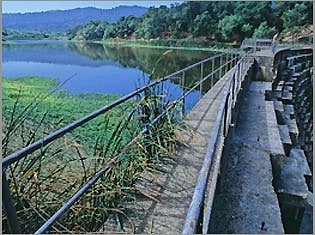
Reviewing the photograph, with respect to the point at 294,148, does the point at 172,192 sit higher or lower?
higher

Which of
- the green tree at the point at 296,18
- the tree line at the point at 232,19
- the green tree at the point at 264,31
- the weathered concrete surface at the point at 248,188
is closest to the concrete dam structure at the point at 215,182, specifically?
the weathered concrete surface at the point at 248,188

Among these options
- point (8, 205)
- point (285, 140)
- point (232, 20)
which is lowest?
point (285, 140)

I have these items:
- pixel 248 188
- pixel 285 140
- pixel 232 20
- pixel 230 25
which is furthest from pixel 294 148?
pixel 230 25

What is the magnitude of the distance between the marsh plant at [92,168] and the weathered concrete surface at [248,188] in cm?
49

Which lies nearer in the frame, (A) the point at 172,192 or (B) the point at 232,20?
(A) the point at 172,192

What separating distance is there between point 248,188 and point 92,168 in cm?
128

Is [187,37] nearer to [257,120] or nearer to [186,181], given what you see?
[257,120]

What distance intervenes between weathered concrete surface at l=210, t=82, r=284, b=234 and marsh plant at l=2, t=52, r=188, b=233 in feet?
1.59

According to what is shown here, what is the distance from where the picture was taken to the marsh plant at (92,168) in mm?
1654

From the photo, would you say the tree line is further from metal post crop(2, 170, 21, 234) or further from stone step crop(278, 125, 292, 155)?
metal post crop(2, 170, 21, 234)

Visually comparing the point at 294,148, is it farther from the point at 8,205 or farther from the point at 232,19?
the point at 232,19

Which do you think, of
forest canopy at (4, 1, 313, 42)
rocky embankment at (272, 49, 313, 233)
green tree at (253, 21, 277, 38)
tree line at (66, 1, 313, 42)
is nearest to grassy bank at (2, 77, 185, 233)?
rocky embankment at (272, 49, 313, 233)

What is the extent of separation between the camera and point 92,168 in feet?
6.92

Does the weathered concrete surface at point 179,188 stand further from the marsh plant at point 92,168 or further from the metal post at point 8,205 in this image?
the metal post at point 8,205
